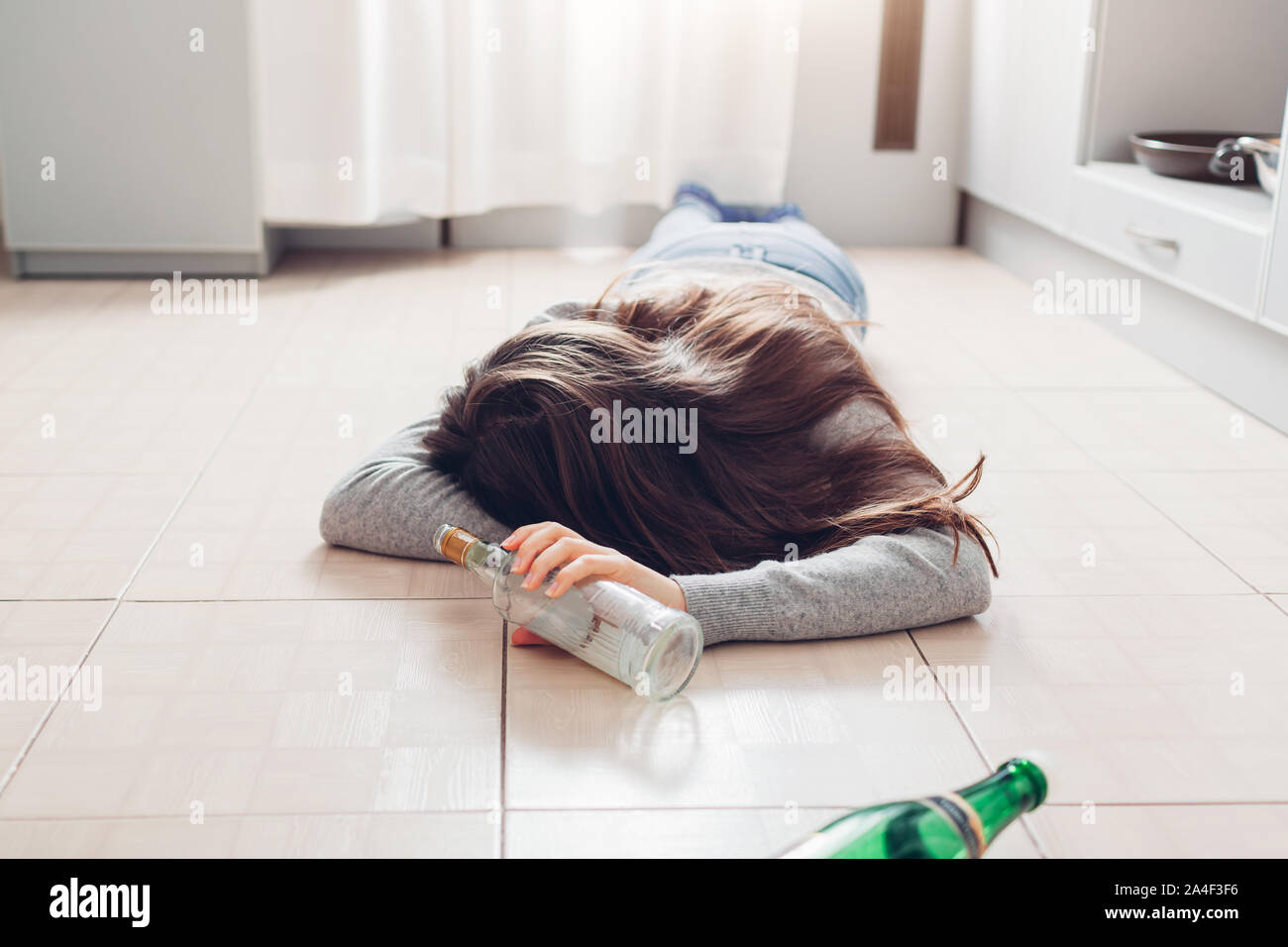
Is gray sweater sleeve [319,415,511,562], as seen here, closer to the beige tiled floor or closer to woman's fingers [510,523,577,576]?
the beige tiled floor

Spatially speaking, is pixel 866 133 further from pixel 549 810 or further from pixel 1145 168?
pixel 549 810

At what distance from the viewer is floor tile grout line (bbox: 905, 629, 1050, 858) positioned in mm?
852

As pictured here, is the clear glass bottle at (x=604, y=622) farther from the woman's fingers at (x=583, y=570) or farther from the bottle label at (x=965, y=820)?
the bottle label at (x=965, y=820)

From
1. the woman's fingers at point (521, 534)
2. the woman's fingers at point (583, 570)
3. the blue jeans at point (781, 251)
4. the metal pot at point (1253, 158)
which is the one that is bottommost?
the woman's fingers at point (583, 570)

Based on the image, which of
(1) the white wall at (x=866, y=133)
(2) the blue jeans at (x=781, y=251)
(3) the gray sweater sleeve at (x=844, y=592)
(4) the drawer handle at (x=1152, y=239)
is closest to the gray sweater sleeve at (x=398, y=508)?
(3) the gray sweater sleeve at (x=844, y=592)

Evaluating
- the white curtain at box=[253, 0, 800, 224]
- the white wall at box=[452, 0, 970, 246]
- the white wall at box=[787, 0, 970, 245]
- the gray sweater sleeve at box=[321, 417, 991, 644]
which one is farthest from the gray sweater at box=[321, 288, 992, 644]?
the white wall at box=[787, 0, 970, 245]

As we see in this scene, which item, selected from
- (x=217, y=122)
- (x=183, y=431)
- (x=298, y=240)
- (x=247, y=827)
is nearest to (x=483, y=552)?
(x=247, y=827)

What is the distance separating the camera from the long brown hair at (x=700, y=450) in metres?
1.13

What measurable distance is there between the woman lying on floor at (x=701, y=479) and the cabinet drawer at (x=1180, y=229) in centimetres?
77

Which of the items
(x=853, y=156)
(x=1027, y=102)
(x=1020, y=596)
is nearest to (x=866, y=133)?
(x=853, y=156)

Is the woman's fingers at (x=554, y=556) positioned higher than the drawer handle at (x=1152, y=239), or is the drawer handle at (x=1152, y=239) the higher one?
the drawer handle at (x=1152, y=239)

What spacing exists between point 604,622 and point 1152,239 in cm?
141
